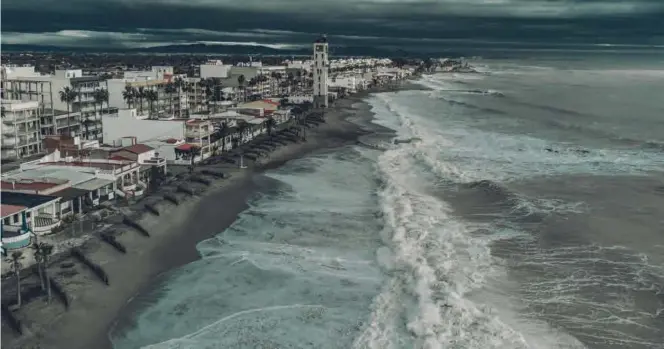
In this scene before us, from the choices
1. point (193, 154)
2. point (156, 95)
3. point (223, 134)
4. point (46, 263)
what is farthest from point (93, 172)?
point (156, 95)

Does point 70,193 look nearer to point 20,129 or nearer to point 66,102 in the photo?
point 20,129

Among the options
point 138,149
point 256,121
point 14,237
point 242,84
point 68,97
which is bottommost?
point 14,237

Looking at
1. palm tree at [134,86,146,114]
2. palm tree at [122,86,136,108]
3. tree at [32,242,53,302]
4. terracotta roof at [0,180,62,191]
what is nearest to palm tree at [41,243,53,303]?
tree at [32,242,53,302]

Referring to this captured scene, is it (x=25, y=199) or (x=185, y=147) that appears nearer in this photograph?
(x=25, y=199)

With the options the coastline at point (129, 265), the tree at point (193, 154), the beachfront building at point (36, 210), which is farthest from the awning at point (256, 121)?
the beachfront building at point (36, 210)

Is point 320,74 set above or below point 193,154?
above

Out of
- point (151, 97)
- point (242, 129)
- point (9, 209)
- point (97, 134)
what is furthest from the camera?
point (151, 97)

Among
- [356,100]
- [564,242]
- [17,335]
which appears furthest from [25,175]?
[356,100]

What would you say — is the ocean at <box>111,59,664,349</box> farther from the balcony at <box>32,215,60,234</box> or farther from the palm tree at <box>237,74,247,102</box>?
the palm tree at <box>237,74,247,102</box>
